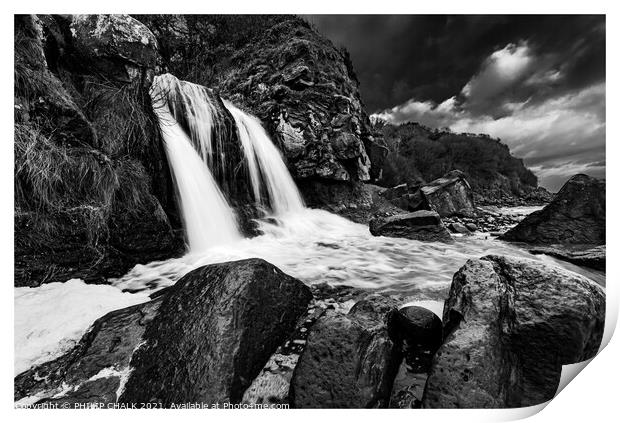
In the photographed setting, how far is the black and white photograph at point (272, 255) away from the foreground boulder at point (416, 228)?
1.6 inches

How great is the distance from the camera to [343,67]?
26.0ft

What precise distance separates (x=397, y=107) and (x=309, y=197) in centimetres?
377

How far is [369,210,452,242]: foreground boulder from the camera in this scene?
14.0 ft

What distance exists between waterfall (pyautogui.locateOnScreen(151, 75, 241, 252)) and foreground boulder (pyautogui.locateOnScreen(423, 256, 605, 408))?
2.70 meters

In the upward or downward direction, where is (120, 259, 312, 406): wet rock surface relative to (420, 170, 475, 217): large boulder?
downward

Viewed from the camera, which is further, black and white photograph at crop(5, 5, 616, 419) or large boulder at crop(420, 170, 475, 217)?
large boulder at crop(420, 170, 475, 217)

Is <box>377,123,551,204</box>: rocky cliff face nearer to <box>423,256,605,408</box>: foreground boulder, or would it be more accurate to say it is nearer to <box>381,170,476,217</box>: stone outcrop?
<box>381,170,476,217</box>: stone outcrop

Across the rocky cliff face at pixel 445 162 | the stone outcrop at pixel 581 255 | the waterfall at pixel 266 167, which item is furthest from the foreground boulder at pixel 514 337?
the rocky cliff face at pixel 445 162

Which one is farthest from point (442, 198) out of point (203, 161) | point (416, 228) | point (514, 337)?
point (514, 337)

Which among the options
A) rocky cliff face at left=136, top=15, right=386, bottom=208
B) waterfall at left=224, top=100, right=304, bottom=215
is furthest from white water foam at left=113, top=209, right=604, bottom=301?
rocky cliff face at left=136, top=15, right=386, bottom=208

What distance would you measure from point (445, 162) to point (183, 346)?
605 inches

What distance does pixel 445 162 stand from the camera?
1398 centimetres

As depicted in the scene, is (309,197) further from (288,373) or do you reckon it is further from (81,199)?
(288,373)
